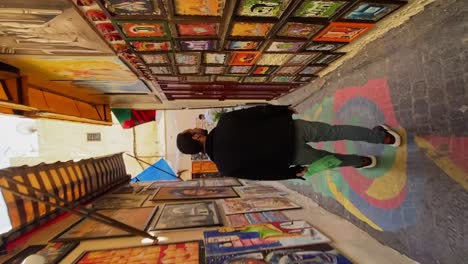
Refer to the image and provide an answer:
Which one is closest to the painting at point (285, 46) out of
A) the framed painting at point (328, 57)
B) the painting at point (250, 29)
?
the painting at point (250, 29)

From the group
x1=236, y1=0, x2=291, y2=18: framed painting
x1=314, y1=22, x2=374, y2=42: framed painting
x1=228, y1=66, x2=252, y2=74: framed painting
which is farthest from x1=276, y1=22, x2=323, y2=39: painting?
x1=228, y1=66, x2=252, y2=74: framed painting

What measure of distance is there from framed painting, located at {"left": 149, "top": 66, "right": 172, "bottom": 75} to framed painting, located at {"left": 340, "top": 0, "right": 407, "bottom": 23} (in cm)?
222

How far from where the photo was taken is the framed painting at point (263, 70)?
13.4 feet

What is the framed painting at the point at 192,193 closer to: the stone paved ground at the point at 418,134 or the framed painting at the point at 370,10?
the stone paved ground at the point at 418,134

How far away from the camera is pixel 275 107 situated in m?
2.53

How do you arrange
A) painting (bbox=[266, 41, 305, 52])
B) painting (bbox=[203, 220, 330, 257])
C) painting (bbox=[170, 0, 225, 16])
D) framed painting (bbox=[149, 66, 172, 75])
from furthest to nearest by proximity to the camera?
1. framed painting (bbox=[149, 66, 172, 75])
2. painting (bbox=[266, 41, 305, 52])
3. painting (bbox=[203, 220, 330, 257])
4. painting (bbox=[170, 0, 225, 16])

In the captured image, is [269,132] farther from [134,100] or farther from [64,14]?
[134,100]

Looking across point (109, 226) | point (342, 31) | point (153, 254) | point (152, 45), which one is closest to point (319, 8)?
point (342, 31)

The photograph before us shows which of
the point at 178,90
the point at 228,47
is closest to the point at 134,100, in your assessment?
the point at 178,90

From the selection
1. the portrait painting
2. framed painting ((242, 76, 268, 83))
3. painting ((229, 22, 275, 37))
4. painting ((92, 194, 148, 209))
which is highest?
the portrait painting

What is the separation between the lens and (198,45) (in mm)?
3188

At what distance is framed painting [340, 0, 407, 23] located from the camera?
2441mm

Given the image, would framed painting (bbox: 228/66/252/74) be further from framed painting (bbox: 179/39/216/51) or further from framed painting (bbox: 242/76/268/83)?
framed painting (bbox: 179/39/216/51)

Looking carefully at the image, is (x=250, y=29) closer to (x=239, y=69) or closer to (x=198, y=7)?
(x=198, y=7)
